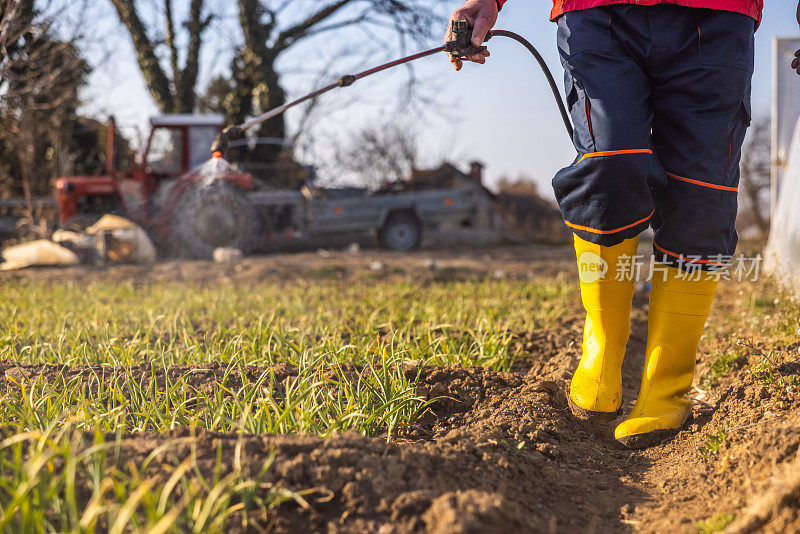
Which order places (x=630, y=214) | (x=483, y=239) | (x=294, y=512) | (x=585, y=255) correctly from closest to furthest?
(x=294, y=512) → (x=630, y=214) → (x=585, y=255) → (x=483, y=239)

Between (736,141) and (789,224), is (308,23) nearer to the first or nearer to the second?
(789,224)

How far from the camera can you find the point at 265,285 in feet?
18.1

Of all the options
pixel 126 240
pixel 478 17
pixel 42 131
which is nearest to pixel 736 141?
pixel 478 17

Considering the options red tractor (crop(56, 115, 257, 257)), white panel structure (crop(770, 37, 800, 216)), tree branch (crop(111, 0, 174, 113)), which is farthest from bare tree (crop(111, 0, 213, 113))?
white panel structure (crop(770, 37, 800, 216))

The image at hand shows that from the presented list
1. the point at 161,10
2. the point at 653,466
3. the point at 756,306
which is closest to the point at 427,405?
the point at 653,466

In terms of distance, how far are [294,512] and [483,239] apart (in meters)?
12.5

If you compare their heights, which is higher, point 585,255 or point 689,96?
point 689,96

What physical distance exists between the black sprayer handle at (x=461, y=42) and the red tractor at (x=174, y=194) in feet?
23.3

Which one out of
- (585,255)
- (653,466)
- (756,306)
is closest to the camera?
(653,466)

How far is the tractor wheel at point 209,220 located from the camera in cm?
883

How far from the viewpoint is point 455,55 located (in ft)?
7.04

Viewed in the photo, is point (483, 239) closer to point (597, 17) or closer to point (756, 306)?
point (756, 306)

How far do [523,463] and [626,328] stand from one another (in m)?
0.72

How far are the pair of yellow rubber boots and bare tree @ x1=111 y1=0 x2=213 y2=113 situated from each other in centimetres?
1266
